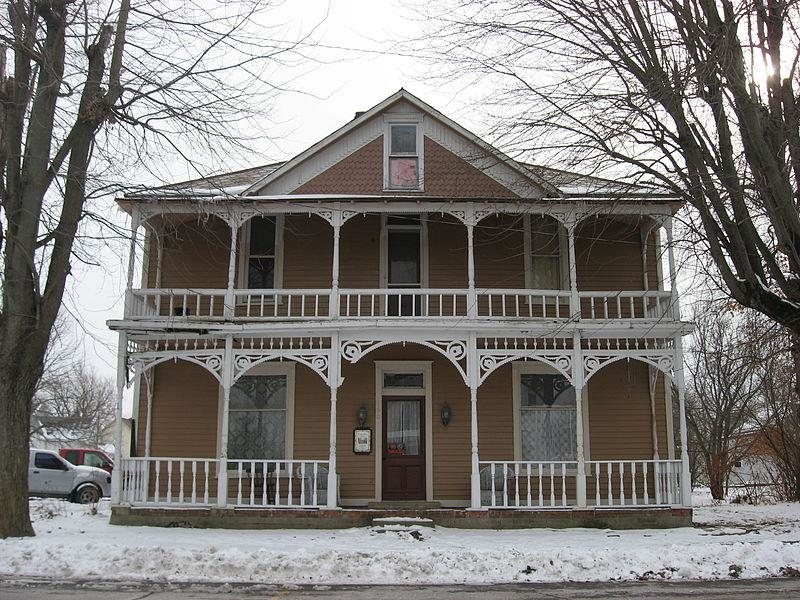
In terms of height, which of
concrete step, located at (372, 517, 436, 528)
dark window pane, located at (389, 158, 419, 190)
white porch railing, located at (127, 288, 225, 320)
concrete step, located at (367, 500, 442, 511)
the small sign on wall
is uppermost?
dark window pane, located at (389, 158, 419, 190)

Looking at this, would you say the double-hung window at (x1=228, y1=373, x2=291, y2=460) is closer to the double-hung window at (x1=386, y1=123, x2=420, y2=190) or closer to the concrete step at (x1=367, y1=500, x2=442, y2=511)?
the concrete step at (x1=367, y1=500, x2=442, y2=511)

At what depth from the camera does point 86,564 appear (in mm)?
9938

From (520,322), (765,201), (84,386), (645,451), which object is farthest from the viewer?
(84,386)

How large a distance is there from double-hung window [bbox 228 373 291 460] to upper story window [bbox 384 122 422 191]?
15.6 feet

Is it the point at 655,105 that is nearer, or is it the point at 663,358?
the point at 655,105

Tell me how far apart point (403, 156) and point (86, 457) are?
637 inches

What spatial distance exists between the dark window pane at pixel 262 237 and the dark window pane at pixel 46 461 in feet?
31.7

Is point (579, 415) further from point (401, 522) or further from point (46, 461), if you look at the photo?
point (46, 461)

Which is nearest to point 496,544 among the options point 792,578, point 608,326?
point 792,578

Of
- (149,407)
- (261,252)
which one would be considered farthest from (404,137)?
(149,407)

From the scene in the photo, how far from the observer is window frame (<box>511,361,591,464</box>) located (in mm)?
16031

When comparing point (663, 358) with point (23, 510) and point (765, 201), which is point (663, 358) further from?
point (23, 510)

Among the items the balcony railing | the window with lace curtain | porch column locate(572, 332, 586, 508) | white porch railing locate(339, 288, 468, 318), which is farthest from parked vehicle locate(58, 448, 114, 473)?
porch column locate(572, 332, 586, 508)

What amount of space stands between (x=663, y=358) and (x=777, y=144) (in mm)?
4750
